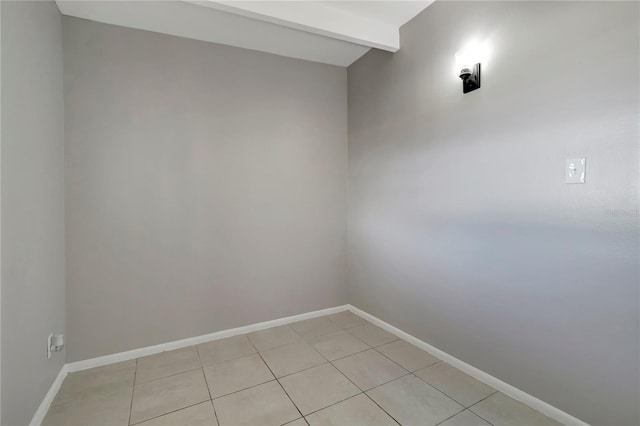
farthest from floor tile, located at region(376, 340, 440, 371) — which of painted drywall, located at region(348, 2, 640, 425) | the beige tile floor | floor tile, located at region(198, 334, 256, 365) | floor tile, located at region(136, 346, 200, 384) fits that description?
floor tile, located at region(136, 346, 200, 384)

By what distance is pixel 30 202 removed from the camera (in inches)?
66.0

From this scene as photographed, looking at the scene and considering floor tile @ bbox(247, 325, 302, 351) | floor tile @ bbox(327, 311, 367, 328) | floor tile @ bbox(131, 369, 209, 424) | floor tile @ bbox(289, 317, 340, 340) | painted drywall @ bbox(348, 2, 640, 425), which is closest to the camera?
painted drywall @ bbox(348, 2, 640, 425)

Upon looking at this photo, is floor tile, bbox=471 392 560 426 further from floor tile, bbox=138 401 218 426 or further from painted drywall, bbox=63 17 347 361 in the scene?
painted drywall, bbox=63 17 347 361

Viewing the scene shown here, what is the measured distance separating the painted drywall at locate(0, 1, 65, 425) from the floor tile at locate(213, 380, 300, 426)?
0.99m

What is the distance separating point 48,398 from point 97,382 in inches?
10.9

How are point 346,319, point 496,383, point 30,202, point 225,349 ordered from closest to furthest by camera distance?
point 30,202, point 496,383, point 225,349, point 346,319

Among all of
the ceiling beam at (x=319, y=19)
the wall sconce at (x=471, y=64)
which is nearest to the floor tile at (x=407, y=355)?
the wall sconce at (x=471, y=64)

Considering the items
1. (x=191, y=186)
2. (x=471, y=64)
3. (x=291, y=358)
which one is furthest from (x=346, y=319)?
(x=471, y=64)

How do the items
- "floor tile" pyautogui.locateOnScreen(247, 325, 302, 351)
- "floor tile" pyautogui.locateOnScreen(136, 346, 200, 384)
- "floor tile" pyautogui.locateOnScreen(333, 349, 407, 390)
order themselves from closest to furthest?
"floor tile" pyautogui.locateOnScreen(333, 349, 407, 390), "floor tile" pyautogui.locateOnScreen(136, 346, 200, 384), "floor tile" pyautogui.locateOnScreen(247, 325, 302, 351)

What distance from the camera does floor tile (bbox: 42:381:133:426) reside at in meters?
1.73

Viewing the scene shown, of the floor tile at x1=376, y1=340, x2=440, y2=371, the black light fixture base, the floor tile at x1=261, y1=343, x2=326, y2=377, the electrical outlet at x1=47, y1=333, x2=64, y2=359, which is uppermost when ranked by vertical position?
the black light fixture base

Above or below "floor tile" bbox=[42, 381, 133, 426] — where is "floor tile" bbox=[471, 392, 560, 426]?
above

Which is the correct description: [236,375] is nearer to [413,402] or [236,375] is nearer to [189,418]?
[189,418]

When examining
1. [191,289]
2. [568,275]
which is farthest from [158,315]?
[568,275]
